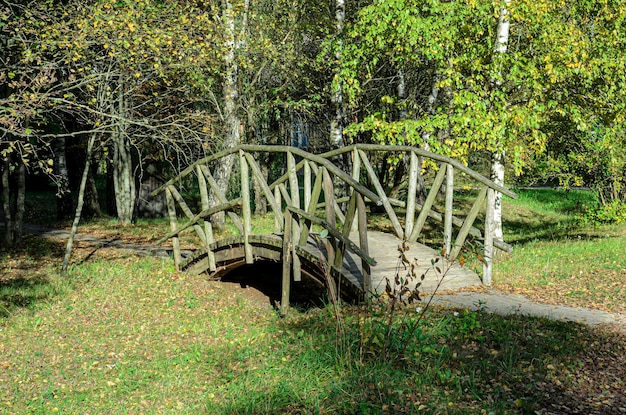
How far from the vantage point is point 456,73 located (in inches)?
473

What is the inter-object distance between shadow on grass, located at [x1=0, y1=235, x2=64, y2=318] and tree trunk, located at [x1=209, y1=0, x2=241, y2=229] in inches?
159

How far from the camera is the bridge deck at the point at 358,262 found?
9266 millimetres

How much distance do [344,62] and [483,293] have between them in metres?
5.71

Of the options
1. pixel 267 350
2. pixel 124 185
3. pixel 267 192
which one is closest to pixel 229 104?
pixel 124 185

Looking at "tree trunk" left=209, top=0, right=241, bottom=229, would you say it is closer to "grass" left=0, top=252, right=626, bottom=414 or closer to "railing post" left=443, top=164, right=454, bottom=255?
"grass" left=0, top=252, right=626, bottom=414

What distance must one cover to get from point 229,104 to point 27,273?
6145 millimetres

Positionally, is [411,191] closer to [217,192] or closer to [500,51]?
[217,192]

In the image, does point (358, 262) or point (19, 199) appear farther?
point (19, 199)

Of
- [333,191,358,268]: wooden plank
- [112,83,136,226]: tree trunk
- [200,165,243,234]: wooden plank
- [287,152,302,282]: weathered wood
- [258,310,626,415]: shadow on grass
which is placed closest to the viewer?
[258,310,626,415]: shadow on grass

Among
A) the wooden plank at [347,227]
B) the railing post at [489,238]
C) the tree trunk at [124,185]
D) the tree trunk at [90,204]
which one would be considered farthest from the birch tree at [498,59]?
the tree trunk at [90,204]

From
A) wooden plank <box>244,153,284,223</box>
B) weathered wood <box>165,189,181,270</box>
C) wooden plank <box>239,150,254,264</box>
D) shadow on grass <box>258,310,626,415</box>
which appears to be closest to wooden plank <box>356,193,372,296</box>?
shadow on grass <box>258,310,626,415</box>

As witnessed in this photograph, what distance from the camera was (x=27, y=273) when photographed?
1217 centimetres

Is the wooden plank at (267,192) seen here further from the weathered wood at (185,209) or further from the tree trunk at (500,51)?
the tree trunk at (500,51)

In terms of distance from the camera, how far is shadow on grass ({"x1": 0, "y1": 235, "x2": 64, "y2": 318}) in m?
11.0
